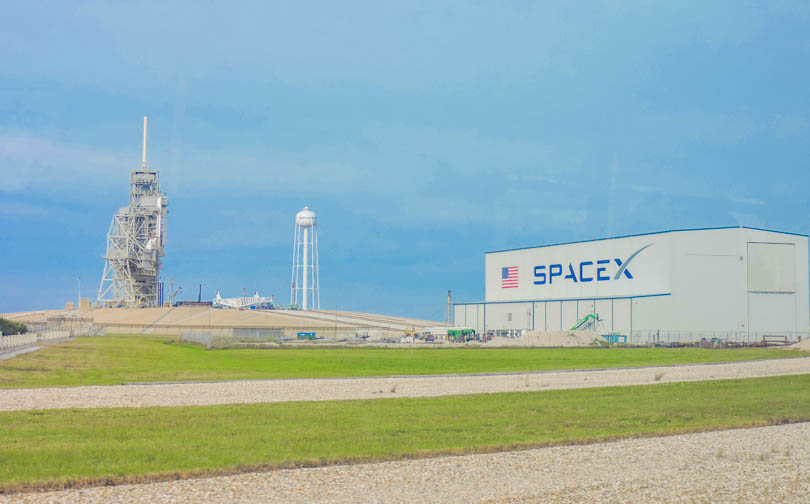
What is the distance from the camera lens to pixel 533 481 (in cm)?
993

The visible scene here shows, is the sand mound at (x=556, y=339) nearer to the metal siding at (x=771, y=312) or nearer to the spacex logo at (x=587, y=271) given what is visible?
the spacex logo at (x=587, y=271)

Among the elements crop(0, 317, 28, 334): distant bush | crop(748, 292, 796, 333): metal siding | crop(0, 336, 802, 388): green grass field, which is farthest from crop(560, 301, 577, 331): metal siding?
crop(0, 317, 28, 334): distant bush

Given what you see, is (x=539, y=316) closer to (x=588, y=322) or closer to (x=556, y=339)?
(x=588, y=322)

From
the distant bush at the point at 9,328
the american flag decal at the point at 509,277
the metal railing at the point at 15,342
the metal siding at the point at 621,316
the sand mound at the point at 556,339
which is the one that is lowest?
the sand mound at the point at 556,339

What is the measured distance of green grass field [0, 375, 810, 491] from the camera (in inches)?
416

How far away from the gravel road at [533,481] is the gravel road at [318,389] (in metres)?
8.95

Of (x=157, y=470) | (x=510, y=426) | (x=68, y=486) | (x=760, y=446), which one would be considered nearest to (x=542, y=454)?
(x=510, y=426)

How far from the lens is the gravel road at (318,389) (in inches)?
738

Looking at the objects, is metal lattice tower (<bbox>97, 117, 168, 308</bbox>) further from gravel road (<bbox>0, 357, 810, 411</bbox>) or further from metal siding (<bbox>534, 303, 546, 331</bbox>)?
gravel road (<bbox>0, 357, 810, 411</bbox>)

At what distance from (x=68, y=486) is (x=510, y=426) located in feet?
26.6

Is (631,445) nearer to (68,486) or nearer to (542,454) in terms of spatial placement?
(542,454)

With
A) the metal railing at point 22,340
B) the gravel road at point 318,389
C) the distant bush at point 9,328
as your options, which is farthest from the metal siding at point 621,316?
the distant bush at point 9,328

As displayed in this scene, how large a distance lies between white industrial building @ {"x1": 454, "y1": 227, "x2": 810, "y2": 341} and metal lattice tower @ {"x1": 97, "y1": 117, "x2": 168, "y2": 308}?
203ft

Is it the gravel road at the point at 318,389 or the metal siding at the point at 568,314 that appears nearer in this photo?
the gravel road at the point at 318,389
